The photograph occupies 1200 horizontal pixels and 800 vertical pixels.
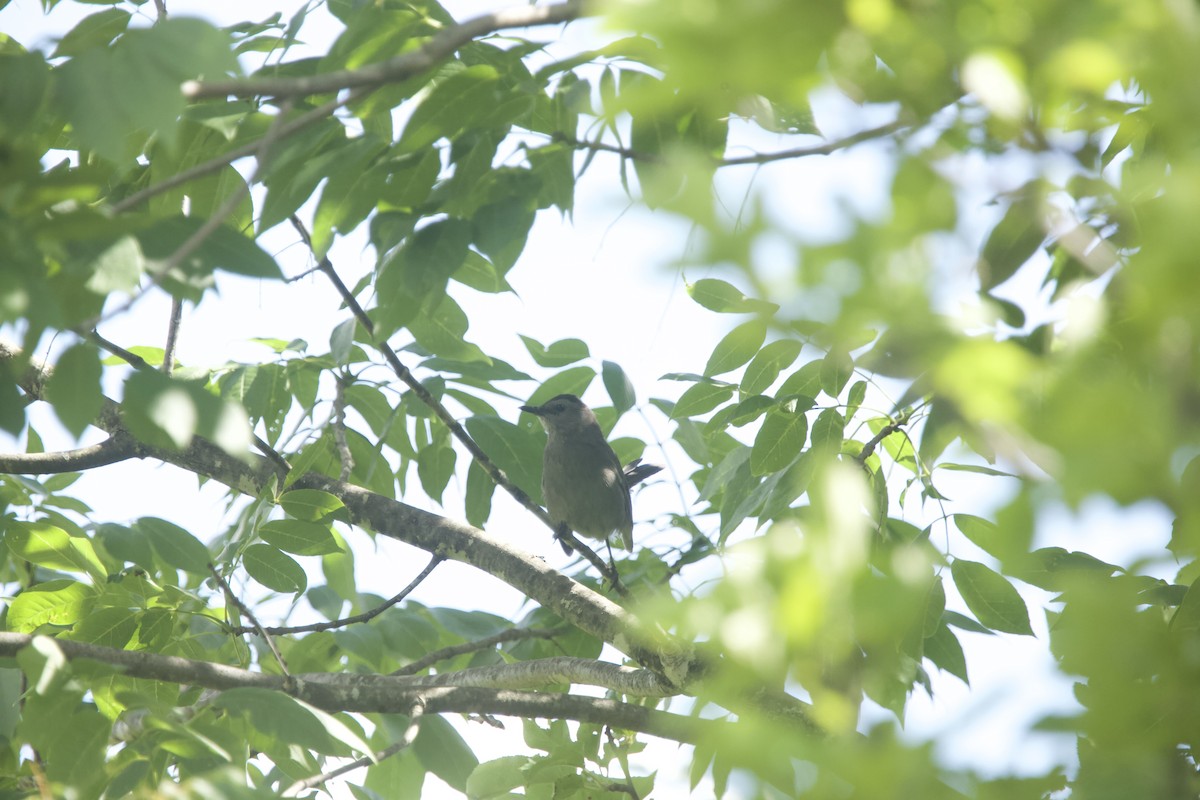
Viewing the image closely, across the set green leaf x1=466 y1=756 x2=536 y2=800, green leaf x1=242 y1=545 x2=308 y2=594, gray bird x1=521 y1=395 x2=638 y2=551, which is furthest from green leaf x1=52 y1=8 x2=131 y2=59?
gray bird x1=521 y1=395 x2=638 y2=551

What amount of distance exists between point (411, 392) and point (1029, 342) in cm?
265

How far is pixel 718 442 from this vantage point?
426 cm

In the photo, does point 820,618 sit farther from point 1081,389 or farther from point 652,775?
point 652,775

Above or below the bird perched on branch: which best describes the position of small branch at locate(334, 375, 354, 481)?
above

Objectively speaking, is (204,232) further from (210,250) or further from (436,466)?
(436,466)

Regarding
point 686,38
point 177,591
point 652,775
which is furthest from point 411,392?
point 686,38

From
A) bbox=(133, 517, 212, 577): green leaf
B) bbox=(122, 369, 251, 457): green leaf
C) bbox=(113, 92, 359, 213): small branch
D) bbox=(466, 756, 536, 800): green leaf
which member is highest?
bbox=(113, 92, 359, 213): small branch

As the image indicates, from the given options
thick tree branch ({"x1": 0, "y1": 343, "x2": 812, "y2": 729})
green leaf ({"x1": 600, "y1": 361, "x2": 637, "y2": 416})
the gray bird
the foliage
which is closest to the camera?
the foliage

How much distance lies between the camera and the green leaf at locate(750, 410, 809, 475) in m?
2.86

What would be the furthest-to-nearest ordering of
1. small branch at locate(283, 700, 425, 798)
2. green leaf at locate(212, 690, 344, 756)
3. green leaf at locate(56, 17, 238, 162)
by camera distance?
small branch at locate(283, 700, 425, 798) → green leaf at locate(212, 690, 344, 756) → green leaf at locate(56, 17, 238, 162)

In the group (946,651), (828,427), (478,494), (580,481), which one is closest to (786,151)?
(828,427)

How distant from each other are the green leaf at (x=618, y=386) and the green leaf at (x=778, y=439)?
91cm

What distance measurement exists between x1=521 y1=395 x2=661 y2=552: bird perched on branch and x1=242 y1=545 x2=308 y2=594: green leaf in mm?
4267

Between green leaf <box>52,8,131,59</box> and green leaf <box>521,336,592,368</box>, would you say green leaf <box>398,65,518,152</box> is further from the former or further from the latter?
green leaf <box>521,336,592,368</box>
